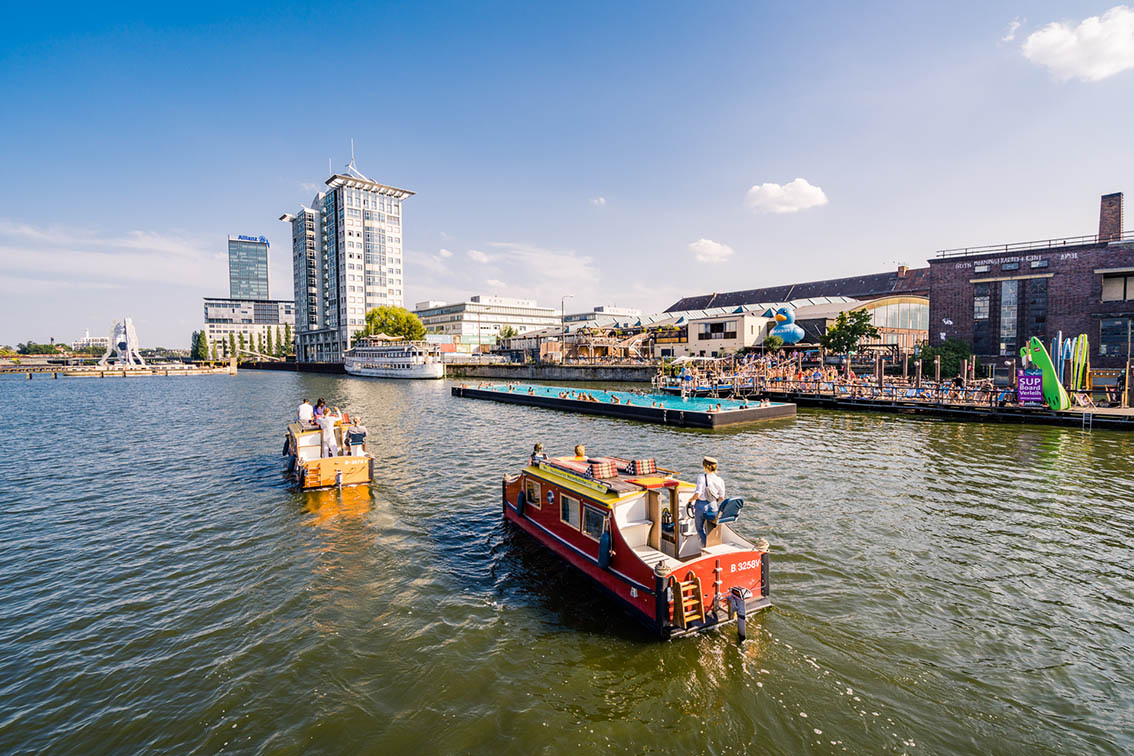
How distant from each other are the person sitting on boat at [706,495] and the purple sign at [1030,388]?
37.9m

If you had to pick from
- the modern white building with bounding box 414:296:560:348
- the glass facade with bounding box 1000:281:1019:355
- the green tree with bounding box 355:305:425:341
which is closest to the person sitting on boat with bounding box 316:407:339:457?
the glass facade with bounding box 1000:281:1019:355

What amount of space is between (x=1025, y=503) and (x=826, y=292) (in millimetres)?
93994

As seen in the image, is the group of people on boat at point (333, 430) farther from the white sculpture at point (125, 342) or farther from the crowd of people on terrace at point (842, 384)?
the white sculpture at point (125, 342)

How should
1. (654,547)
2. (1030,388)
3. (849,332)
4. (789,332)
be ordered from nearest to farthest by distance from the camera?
(654,547), (1030,388), (849,332), (789,332)

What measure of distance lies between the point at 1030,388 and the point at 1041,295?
30.8 meters

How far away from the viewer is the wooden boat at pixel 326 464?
18.6m

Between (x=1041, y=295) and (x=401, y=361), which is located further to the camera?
(x=401, y=361)

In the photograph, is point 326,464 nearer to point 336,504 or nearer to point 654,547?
point 336,504

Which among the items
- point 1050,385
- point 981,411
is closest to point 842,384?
point 981,411

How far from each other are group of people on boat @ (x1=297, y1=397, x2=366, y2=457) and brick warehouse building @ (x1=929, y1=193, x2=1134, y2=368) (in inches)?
2717

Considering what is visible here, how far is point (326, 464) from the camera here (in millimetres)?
18672

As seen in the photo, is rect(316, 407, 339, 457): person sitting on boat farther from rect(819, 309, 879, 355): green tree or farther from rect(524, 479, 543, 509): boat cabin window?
rect(819, 309, 879, 355): green tree

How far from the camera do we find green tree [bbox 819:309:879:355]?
204 feet

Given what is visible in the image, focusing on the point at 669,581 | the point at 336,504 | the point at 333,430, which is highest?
the point at 333,430
